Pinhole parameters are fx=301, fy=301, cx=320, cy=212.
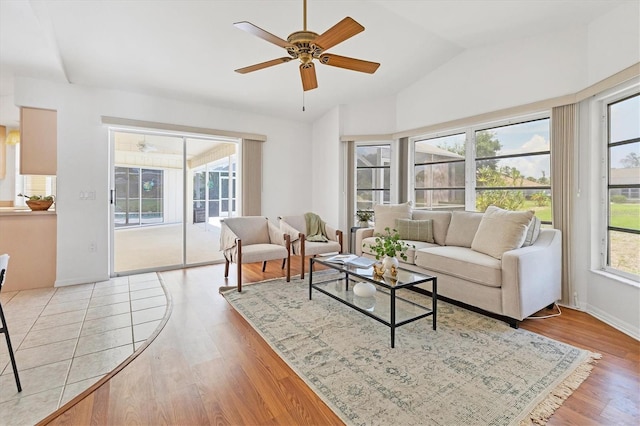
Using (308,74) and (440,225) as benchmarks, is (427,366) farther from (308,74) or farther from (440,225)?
(308,74)

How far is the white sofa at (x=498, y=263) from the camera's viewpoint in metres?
2.64

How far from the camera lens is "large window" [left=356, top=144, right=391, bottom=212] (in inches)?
212

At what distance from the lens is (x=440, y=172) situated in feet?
15.5

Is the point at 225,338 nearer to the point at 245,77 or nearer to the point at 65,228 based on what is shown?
the point at 65,228

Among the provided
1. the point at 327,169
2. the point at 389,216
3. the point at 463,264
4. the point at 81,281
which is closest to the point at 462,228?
the point at 463,264

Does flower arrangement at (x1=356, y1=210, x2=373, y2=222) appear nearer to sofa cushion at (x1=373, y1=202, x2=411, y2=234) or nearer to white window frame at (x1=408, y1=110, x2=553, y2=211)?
sofa cushion at (x1=373, y1=202, x2=411, y2=234)

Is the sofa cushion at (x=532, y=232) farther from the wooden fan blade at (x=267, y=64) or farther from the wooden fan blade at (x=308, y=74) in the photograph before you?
the wooden fan blade at (x=267, y=64)

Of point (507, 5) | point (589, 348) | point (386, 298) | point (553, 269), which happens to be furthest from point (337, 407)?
point (507, 5)

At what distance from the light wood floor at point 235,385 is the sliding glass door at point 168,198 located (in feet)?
7.85

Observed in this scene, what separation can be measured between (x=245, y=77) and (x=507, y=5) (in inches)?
122

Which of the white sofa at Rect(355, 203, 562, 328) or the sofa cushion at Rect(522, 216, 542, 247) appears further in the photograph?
the sofa cushion at Rect(522, 216, 542, 247)

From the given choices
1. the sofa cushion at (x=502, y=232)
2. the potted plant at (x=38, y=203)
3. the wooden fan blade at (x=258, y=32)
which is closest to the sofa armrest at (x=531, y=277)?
the sofa cushion at (x=502, y=232)

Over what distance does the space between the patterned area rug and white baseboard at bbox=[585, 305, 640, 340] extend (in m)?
0.70

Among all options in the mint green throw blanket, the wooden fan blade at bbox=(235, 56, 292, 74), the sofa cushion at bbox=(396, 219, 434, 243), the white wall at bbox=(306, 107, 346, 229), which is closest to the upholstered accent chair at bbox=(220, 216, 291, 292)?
the mint green throw blanket
